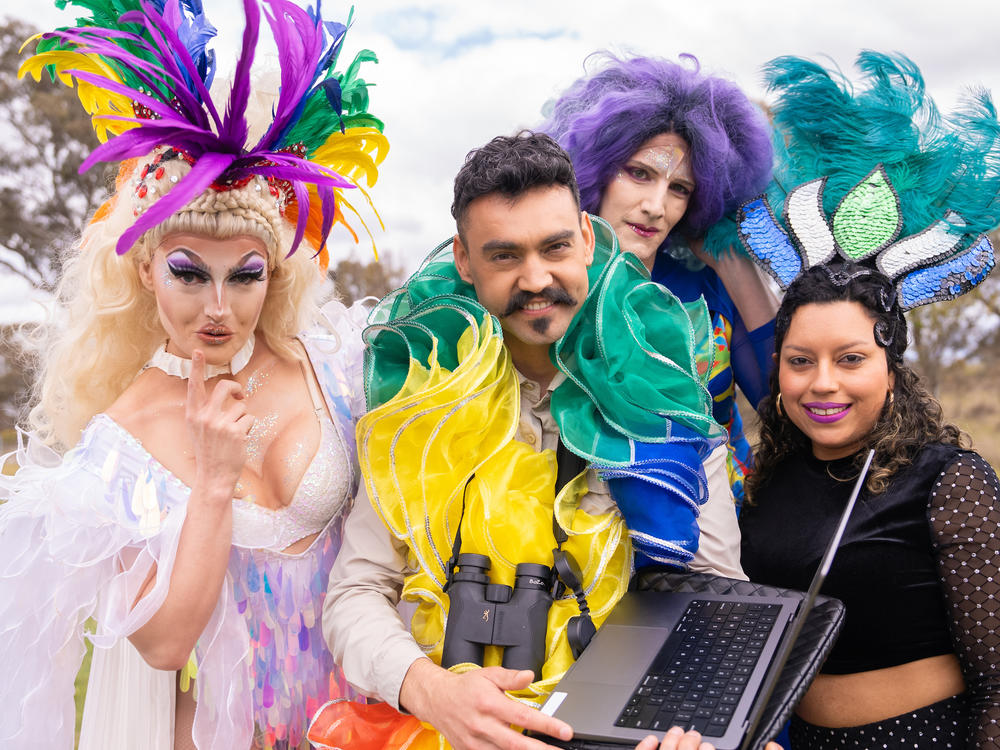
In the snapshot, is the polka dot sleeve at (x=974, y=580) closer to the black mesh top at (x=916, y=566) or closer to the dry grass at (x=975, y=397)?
the black mesh top at (x=916, y=566)

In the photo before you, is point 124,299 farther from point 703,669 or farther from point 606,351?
point 703,669

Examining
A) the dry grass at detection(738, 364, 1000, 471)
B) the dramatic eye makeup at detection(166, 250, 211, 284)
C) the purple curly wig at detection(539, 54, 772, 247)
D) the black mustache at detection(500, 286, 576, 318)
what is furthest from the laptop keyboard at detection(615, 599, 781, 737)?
the dry grass at detection(738, 364, 1000, 471)

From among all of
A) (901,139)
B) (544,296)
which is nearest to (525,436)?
(544,296)

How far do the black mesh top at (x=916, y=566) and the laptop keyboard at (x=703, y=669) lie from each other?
36 centimetres

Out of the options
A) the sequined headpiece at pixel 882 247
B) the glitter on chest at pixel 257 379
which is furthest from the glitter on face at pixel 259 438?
the sequined headpiece at pixel 882 247

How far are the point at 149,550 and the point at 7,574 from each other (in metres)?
0.36

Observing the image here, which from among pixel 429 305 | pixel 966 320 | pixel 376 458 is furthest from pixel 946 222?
pixel 966 320

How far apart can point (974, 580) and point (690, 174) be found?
1.60 m

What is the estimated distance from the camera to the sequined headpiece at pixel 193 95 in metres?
1.96

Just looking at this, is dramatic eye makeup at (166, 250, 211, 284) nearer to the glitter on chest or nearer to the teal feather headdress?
the glitter on chest

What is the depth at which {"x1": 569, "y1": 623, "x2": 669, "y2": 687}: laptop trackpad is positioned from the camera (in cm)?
177

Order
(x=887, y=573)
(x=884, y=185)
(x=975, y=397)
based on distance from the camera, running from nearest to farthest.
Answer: (x=887, y=573) → (x=884, y=185) → (x=975, y=397)

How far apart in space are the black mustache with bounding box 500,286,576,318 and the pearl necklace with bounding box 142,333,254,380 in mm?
723

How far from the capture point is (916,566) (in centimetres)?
205
